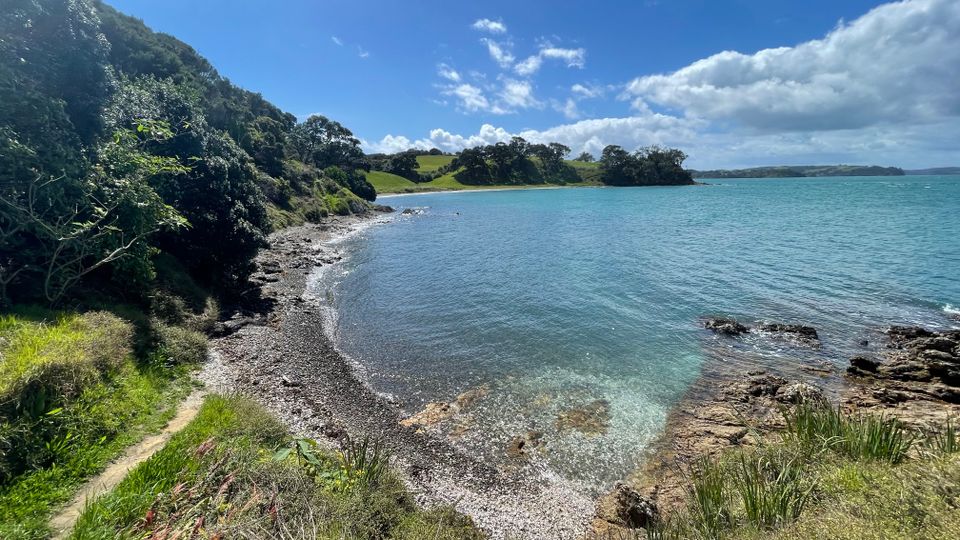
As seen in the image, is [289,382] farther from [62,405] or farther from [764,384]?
[764,384]

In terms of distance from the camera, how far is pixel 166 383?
14602 millimetres

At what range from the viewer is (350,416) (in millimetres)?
15719

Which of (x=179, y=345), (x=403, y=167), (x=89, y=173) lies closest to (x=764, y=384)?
(x=179, y=345)

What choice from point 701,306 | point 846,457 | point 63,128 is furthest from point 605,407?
point 63,128

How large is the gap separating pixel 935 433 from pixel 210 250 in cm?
3123

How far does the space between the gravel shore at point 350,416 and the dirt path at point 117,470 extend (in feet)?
9.10

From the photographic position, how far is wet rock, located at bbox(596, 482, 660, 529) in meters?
10.7

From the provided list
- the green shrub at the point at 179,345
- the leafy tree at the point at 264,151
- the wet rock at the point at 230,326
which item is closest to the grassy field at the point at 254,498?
the green shrub at the point at 179,345

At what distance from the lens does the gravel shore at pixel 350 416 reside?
37.8 feet

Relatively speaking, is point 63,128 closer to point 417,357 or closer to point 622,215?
point 417,357

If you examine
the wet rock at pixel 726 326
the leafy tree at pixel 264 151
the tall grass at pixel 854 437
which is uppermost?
Result: the leafy tree at pixel 264 151

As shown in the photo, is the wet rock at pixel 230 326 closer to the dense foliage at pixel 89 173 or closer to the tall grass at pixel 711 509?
the dense foliage at pixel 89 173

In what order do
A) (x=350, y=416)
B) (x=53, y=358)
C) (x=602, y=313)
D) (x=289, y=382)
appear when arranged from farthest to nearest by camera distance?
1. (x=602, y=313)
2. (x=289, y=382)
3. (x=350, y=416)
4. (x=53, y=358)

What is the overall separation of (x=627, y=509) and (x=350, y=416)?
1036 cm
